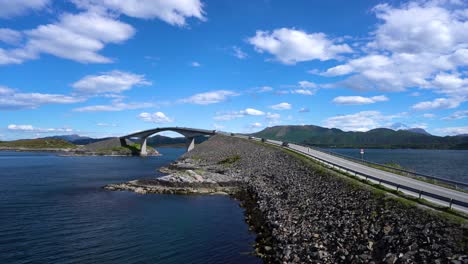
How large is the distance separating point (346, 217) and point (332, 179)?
12.6 m

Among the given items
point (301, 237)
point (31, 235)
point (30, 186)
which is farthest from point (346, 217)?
point (30, 186)

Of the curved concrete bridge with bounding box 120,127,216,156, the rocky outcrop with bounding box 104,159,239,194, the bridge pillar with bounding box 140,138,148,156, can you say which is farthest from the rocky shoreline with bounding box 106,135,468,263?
the bridge pillar with bounding box 140,138,148,156

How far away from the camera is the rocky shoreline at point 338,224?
55.9 feet

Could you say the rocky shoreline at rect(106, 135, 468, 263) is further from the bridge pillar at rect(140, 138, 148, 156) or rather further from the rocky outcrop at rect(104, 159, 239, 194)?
the bridge pillar at rect(140, 138, 148, 156)

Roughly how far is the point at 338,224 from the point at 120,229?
17.7m

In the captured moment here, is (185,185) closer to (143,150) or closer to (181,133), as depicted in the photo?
(181,133)

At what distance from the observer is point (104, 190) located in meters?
50.2

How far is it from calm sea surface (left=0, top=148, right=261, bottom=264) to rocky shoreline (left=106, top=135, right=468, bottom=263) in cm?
240

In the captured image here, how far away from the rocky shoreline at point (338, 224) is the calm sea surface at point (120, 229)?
2.40m

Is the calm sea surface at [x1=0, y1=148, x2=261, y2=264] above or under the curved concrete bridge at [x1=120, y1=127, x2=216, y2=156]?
under

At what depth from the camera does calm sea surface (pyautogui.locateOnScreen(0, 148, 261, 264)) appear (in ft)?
73.5

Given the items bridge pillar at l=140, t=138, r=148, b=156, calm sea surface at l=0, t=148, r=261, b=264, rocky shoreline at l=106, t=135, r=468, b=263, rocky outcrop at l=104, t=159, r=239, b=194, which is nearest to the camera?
rocky shoreline at l=106, t=135, r=468, b=263

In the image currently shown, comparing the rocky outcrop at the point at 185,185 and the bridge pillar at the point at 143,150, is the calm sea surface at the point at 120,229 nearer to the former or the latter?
the rocky outcrop at the point at 185,185

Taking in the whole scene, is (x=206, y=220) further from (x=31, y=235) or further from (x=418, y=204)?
(x=418, y=204)
